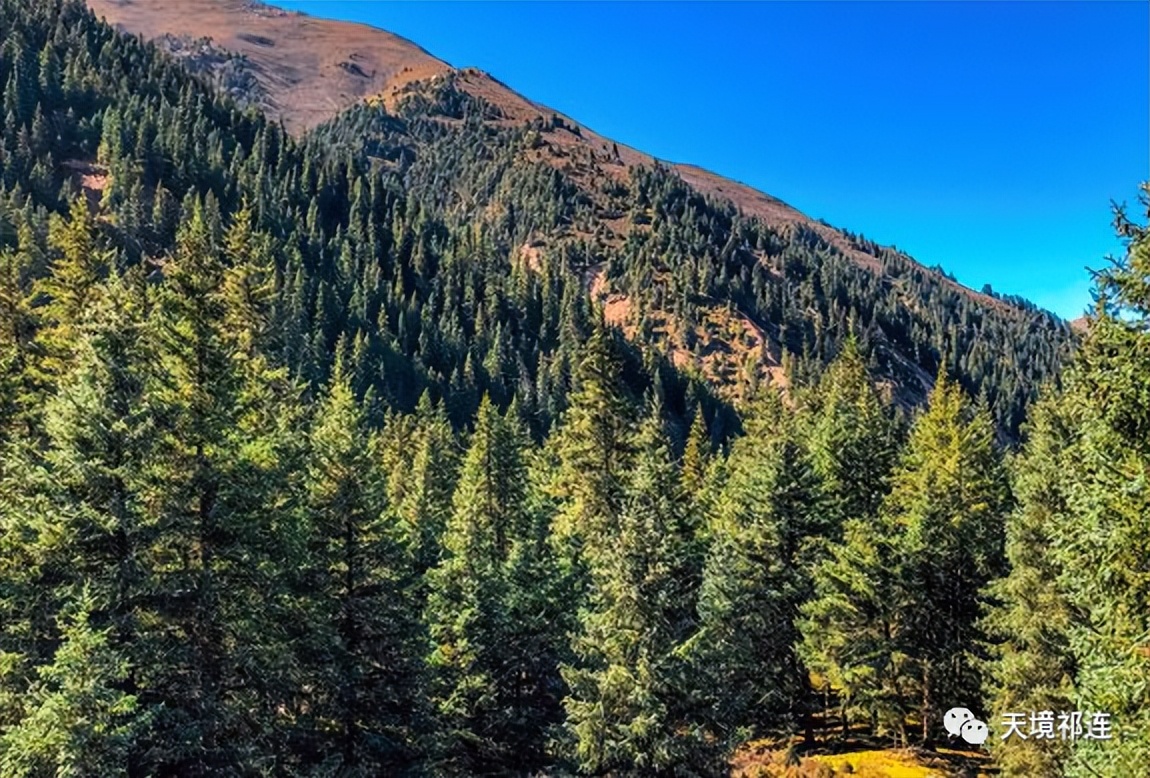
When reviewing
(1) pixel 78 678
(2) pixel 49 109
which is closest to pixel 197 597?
(1) pixel 78 678

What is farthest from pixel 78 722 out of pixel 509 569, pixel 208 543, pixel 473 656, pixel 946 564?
pixel 946 564

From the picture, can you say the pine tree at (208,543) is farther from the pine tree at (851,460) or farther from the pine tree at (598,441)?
the pine tree at (851,460)

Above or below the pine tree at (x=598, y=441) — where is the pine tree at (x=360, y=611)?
below

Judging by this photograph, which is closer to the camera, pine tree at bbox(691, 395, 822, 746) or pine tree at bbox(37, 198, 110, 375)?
pine tree at bbox(37, 198, 110, 375)

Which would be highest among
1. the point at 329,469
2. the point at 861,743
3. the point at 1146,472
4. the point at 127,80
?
the point at 127,80

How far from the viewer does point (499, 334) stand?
475 feet

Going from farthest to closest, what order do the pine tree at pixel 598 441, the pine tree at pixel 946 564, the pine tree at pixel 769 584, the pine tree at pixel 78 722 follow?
the pine tree at pixel 598 441
the pine tree at pixel 769 584
the pine tree at pixel 946 564
the pine tree at pixel 78 722

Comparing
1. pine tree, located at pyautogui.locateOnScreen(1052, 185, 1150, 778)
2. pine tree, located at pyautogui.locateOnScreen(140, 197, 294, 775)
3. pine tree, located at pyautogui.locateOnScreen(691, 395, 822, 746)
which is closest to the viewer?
pine tree, located at pyautogui.locateOnScreen(1052, 185, 1150, 778)

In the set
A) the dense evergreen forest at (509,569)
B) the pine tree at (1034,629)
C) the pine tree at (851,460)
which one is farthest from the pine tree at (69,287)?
the pine tree at (1034,629)

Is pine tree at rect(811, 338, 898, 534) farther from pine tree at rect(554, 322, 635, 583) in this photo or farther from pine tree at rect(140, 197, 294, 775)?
pine tree at rect(140, 197, 294, 775)

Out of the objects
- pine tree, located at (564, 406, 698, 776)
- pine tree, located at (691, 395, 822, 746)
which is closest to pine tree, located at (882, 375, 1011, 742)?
pine tree, located at (691, 395, 822, 746)

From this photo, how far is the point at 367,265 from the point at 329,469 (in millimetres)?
134836

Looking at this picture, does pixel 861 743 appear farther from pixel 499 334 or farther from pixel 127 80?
pixel 127 80

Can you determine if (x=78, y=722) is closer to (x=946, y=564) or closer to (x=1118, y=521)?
(x=1118, y=521)
